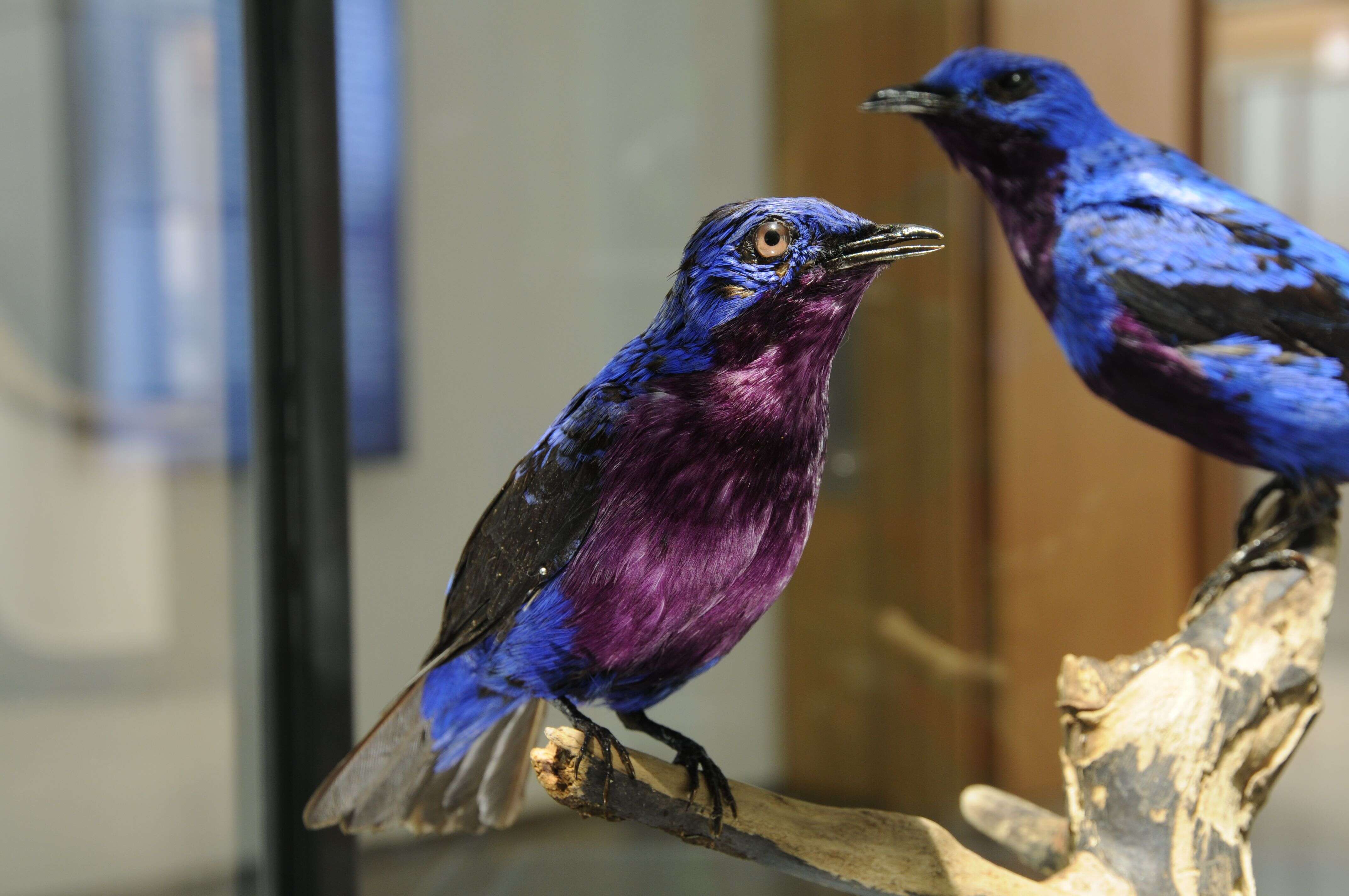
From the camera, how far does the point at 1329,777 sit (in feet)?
6.03

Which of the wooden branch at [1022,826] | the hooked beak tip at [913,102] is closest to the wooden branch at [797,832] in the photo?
the wooden branch at [1022,826]

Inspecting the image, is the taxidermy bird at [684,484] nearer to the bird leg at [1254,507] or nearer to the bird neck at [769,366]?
the bird neck at [769,366]

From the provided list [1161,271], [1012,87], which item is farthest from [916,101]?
[1161,271]

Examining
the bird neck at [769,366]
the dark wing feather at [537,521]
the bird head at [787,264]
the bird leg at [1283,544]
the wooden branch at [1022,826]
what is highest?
the bird head at [787,264]

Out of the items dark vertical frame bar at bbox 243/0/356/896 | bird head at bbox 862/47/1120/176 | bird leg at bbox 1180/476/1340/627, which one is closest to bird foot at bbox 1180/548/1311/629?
bird leg at bbox 1180/476/1340/627

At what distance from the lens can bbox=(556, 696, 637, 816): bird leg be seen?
2.38ft

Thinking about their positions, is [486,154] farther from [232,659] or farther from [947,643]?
[947,643]

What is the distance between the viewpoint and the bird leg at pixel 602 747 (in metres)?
0.73

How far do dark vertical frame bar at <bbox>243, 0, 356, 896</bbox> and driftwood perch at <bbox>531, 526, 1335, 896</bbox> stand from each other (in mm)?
822

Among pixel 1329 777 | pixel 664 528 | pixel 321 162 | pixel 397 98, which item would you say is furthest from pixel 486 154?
pixel 1329 777

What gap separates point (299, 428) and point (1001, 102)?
107 cm

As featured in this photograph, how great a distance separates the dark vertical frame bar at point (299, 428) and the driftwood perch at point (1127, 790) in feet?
2.70

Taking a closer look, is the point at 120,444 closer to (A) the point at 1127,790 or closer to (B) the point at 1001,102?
(B) the point at 1001,102

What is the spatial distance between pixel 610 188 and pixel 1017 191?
2.55 ft
